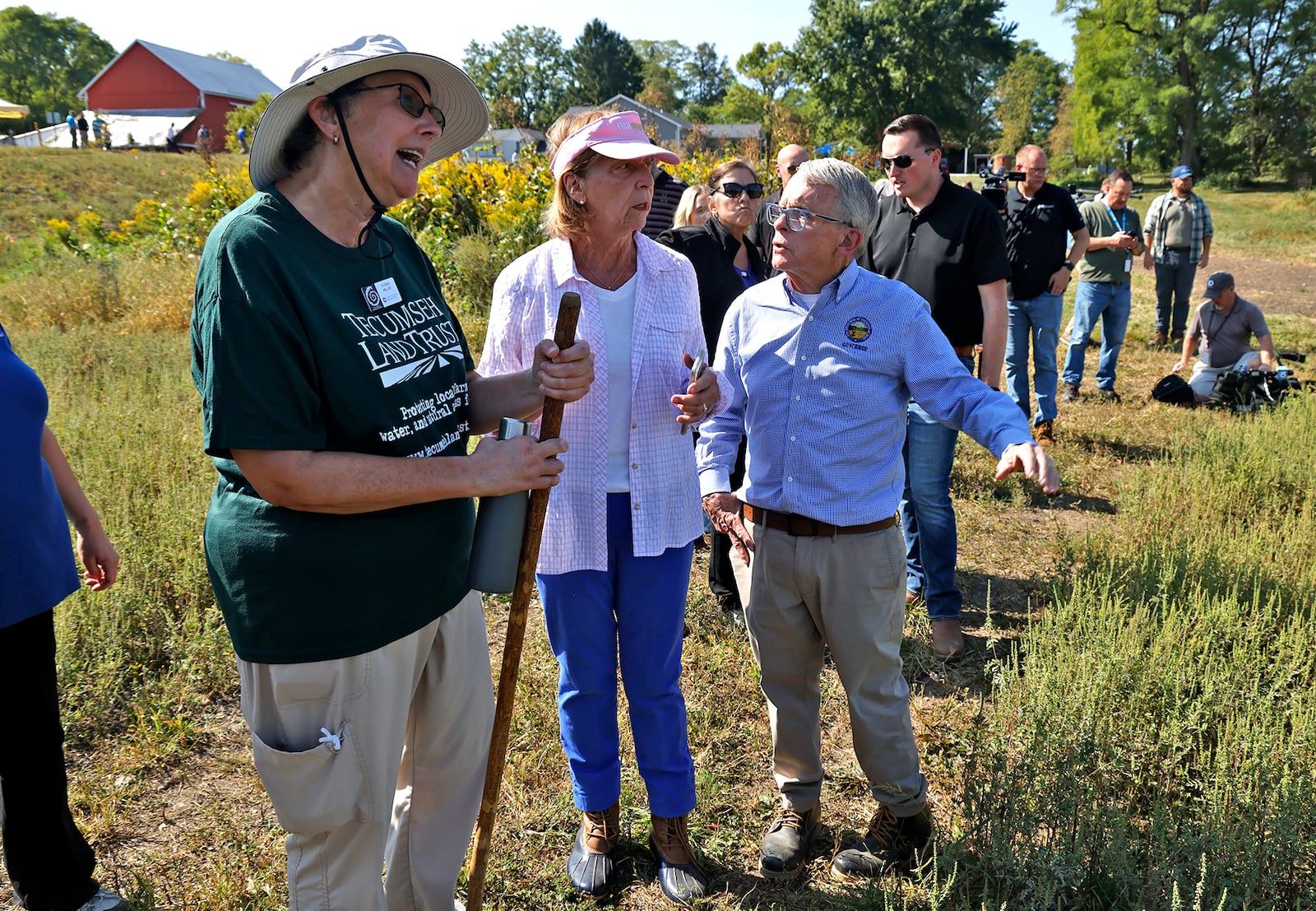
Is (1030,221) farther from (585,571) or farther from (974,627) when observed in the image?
(585,571)

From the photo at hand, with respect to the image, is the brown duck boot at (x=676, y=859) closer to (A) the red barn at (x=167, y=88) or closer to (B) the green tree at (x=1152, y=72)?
(B) the green tree at (x=1152, y=72)

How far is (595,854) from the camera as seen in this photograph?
9.50 feet

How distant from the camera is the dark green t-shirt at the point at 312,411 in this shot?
1719mm

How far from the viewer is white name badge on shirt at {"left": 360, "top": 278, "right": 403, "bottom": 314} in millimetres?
1964

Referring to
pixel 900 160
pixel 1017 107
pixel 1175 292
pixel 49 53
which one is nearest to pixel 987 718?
pixel 900 160

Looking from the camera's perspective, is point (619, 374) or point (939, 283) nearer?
point (619, 374)

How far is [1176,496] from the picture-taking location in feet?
19.0

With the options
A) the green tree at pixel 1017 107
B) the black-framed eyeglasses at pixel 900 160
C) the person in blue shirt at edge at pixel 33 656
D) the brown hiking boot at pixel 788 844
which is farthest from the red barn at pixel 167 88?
the brown hiking boot at pixel 788 844

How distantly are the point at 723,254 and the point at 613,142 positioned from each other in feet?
8.01

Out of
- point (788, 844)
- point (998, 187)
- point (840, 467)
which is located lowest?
point (788, 844)

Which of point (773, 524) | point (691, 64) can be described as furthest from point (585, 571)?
point (691, 64)

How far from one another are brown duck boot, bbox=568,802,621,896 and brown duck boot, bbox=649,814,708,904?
0.14 m

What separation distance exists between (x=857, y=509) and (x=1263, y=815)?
146cm

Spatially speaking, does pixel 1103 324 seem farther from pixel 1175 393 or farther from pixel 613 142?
pixel 613 142
